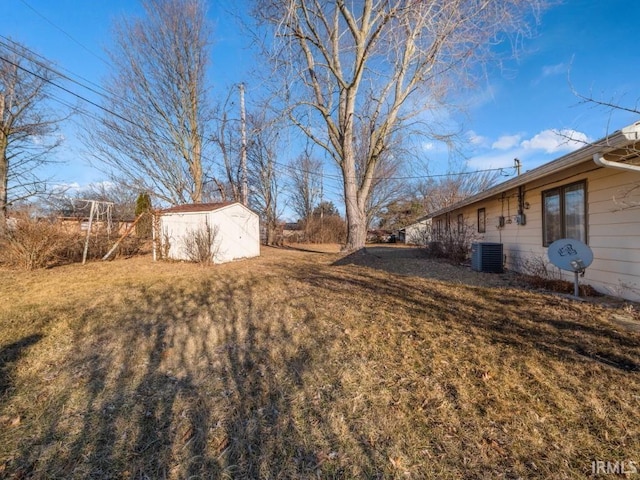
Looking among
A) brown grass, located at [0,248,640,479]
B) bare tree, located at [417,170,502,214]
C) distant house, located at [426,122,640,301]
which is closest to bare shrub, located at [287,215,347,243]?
bare tree, located at [417,170,502,214]

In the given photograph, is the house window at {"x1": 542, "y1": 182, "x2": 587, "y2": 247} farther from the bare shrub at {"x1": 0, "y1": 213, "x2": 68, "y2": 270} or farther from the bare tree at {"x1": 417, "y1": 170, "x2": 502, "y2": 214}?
the bare tree at {"x1": 417, "y1": 170, "x2": 502, "y2": 214}

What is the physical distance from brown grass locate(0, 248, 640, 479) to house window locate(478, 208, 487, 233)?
18.7 feet

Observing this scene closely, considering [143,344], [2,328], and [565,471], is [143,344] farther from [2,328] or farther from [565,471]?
[565,471]

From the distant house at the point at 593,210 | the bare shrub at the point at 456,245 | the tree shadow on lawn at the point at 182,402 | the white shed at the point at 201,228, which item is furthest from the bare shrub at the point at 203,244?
the distant house at the point at 593,210

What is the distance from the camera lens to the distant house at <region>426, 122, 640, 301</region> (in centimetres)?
388

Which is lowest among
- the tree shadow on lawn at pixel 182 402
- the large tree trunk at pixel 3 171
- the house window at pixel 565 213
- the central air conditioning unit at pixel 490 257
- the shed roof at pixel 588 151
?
the tree shadow on lawn at pixel 182 402

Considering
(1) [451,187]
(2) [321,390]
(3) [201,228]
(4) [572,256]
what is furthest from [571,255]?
(1) [451,187]

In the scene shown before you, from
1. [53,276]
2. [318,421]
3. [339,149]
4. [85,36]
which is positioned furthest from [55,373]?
[85,36]

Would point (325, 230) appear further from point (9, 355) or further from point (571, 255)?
A: point (9, 355)

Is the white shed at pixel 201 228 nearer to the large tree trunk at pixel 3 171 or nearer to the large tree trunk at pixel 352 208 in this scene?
the large tree trunk at pixel 352 208

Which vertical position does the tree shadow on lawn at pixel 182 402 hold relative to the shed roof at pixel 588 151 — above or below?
below

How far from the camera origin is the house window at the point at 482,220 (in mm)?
9438

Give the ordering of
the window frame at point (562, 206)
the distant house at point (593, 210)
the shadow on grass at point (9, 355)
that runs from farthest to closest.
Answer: the window frame at point (562, 206) → the distant house at point (593, 210) → the shadow on grass at point (9, 355)

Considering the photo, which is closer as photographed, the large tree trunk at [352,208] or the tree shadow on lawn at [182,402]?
the tree shadow on lawn at [182,402]
